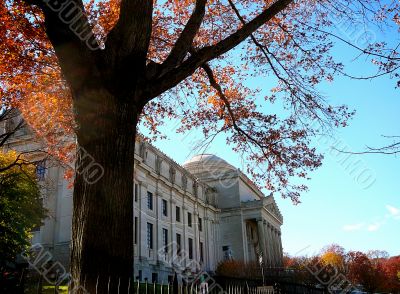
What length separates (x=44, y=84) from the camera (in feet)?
44.5

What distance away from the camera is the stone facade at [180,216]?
3522cm

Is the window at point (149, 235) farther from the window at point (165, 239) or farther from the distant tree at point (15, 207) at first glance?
the distant tree at point (15, 207)

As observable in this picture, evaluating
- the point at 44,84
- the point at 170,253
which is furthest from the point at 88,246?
the point at 170,253

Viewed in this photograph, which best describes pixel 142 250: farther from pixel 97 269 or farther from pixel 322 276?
pixel 97 269

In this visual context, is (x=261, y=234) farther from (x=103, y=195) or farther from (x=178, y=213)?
(x=103, y=195)

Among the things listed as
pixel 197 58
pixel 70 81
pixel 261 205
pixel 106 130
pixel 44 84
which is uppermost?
pixel 261 205

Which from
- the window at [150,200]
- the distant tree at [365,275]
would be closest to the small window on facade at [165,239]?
the window at [150,200]

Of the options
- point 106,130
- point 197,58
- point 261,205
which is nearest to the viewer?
point 106,130

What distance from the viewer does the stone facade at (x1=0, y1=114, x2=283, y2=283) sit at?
116ft

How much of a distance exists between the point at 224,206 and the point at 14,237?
167 ft

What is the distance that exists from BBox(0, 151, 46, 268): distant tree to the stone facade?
1.25 m

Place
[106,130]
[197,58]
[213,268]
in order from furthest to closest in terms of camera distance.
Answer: [213,268] < [197,58] < [106,130]

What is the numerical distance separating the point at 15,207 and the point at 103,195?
2155 centimetres

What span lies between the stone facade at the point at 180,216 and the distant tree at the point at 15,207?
1251mm
